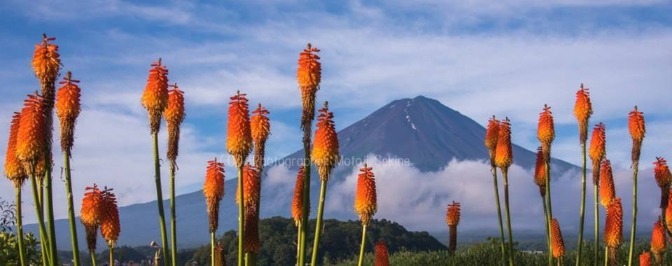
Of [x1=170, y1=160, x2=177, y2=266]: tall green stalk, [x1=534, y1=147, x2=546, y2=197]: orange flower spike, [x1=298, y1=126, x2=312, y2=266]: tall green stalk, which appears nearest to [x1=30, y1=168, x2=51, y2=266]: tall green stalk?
[x1=170, y1=160, x2=177, y2=266]: tall green stalk

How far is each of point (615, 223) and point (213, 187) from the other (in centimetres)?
571

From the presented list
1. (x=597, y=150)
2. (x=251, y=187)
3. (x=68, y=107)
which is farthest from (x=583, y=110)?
(x=68, y=107)

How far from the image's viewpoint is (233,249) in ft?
111

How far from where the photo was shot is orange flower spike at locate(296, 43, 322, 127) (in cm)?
597

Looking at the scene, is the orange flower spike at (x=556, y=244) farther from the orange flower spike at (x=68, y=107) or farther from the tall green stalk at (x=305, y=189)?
the orange flower spike at (x=68, y=107)

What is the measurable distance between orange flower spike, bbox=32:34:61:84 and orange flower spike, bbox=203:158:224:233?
1816 millimetres

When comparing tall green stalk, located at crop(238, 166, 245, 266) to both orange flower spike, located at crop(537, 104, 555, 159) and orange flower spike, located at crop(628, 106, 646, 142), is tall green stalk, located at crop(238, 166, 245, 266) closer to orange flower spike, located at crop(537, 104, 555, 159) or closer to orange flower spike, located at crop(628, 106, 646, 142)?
orange flower spike, located at crop(537, 104, 555, 159)

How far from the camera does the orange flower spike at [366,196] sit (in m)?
6.88

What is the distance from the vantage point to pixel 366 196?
688 centimetres

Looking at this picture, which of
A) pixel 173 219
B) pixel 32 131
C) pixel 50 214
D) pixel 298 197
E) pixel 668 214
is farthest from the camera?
pixel 668 214

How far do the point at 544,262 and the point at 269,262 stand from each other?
668 inches

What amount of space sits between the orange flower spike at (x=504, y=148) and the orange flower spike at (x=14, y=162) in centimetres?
576

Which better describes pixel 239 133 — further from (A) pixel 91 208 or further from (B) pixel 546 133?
(B) pixel 546 133

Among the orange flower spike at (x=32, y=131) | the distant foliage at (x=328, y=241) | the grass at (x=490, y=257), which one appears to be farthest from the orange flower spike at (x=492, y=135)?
the distant foliage at (x=328, y=241)
